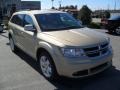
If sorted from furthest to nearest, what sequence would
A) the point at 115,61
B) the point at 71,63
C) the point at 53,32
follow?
the point at 115,61 < the point at 53,32 < the point at 71,63

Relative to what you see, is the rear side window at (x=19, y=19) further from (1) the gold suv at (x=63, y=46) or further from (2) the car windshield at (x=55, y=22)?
(2) the car windshield at (x=55, y=22)

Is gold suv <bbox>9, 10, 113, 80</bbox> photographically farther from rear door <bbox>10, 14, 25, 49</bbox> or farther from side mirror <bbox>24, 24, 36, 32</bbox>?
rear door <bbox>10, 14, 25, 49</bbox>

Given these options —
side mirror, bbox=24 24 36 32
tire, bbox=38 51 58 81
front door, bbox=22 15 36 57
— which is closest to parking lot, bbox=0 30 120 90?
tire, bbox=38 51 58 81

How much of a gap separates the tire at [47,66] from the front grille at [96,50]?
35.7 inches

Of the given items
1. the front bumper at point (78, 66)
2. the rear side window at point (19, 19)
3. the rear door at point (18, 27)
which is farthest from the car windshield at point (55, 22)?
the front bumper at point (78, 66)

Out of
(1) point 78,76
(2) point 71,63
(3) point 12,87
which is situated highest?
(2) point 71,63

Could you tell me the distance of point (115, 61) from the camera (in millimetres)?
7191

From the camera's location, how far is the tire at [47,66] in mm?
5340

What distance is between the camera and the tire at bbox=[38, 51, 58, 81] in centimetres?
534

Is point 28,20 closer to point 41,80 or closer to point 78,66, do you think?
point 41,80

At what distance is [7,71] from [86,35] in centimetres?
265

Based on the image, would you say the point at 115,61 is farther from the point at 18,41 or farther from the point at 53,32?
the point at 18,41

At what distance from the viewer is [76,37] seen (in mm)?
5363

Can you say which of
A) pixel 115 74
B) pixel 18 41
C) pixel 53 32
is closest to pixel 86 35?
pixel 53 32
